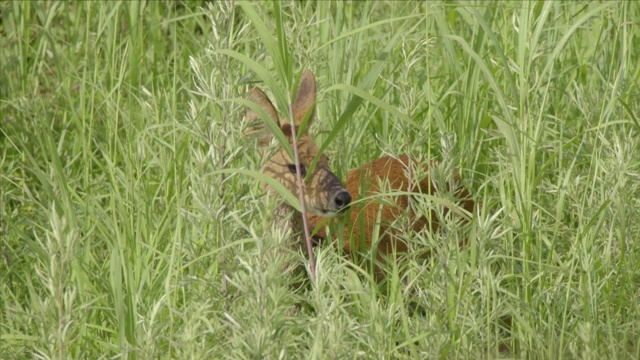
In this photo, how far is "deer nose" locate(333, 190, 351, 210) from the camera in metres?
4.26

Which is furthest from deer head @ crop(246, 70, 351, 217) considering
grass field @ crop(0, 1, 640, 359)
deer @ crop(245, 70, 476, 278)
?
grass field @ crop(0, 1, 640, 359)

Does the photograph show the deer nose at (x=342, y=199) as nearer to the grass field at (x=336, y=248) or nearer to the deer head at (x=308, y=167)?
the deer head at (x=308, y=167)

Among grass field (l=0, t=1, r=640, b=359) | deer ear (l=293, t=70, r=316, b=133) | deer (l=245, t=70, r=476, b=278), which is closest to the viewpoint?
grass field (l=0, t=1, r=640, b=359)

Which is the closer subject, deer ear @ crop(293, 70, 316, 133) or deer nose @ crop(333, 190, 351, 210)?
deer nose @ crop(333, 190, 351, 210)

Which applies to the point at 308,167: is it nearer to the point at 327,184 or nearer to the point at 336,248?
the point at 327,184

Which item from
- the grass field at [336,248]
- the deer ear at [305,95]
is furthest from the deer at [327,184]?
the grass field at [336,248]

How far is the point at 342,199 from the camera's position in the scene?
4.27 m

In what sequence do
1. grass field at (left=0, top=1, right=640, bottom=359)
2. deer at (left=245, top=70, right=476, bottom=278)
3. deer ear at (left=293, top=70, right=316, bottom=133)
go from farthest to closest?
deer ear at (left=293, top=70, right=316, bottom=133)
deer at (left=245, top=70, right=476, bottom=278)
grass field at (left=0, top=1, right=640, bottom=359)

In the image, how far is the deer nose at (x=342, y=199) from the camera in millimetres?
4262

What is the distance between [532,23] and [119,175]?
65.0 inches

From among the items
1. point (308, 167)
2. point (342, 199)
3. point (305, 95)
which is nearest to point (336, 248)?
point (342, 199)

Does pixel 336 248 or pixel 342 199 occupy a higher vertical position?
A: pixel 342 199

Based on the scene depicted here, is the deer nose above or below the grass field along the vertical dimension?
below

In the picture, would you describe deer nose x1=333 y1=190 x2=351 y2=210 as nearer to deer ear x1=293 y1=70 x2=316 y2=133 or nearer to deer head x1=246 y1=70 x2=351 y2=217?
deer head x1=246 y1=70 x2=351 y2=217
